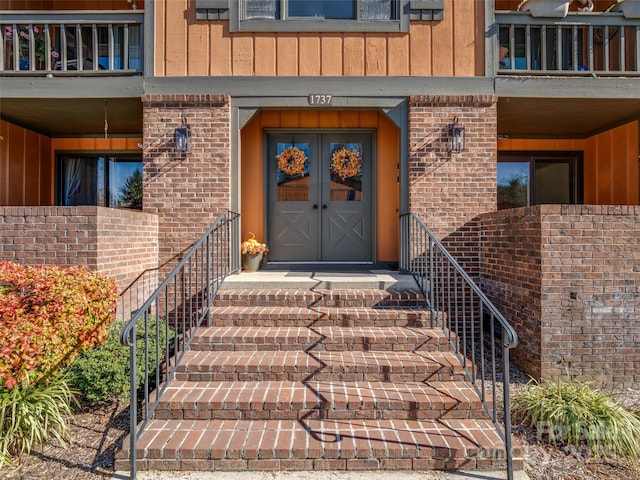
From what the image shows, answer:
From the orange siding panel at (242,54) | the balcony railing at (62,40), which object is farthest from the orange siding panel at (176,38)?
the orange siding panel at (242,54)

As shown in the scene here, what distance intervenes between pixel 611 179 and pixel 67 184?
967 centimetres

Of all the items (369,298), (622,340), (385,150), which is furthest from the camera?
(385,150)

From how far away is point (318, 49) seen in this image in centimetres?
545

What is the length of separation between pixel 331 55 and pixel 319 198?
2.12 meters

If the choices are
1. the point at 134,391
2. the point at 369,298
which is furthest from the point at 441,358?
the point at 134,391

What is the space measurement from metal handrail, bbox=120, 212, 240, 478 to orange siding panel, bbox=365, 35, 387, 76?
2821 mm

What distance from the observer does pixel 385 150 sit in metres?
6.30

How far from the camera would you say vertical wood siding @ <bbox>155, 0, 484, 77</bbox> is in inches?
213

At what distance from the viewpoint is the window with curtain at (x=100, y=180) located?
725 cm

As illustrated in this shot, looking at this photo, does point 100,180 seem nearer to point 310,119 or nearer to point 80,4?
point 80,4

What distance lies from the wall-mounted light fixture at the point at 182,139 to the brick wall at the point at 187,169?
0.24 feet

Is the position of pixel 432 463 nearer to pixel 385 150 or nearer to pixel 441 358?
pixel 441 358

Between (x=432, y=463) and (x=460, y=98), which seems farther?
(x=460, y=98)

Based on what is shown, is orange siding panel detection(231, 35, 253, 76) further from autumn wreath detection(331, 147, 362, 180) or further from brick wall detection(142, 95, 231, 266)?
autumn wreath detection(331, 147, 362, 180)
